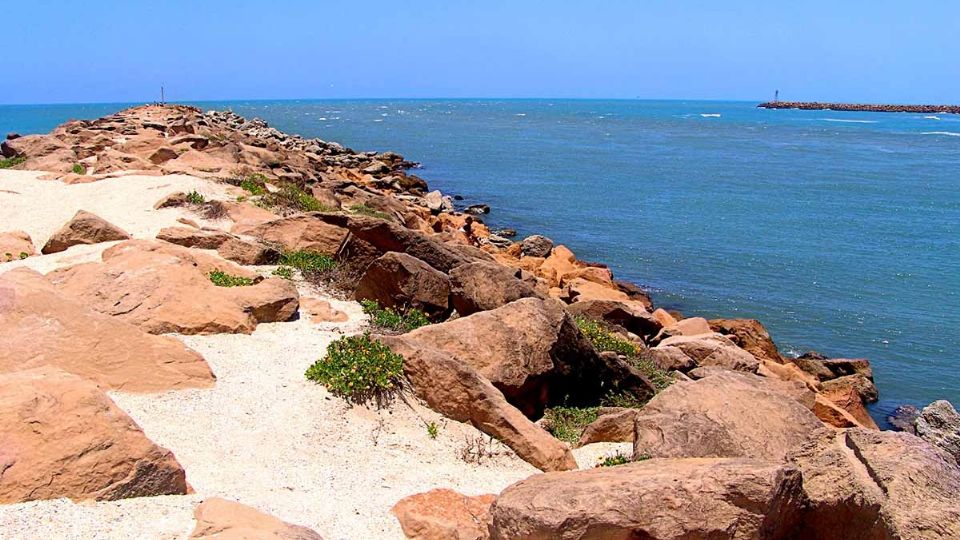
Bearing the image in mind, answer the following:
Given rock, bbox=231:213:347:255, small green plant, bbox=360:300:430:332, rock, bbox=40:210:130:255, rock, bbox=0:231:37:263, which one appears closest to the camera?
small green plant, bbox=360:300:430:332

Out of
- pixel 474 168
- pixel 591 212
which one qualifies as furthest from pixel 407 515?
pixel 474 168

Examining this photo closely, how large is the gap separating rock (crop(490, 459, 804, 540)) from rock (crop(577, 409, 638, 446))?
361cm

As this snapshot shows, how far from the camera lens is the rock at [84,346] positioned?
24.2ft

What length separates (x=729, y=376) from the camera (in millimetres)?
8336

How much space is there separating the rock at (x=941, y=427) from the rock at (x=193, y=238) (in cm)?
1122

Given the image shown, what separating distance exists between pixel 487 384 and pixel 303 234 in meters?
6.89

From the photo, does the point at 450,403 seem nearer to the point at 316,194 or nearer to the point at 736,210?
the point at 316,194

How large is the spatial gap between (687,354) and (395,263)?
5.25 m

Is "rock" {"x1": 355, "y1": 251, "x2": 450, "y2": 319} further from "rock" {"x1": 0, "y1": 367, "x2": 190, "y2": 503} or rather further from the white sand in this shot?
"rock" {"x1": 0, "y1": 367, "x2": 190, "y2": 503}

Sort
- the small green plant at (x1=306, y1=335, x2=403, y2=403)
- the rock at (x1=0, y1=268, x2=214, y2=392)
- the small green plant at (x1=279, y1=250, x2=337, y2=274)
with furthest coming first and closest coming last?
the small green plant at (x1=279, y1=250, x2=337, y2=274)
the small green plant at (x1=306, y1=335, x2=403, y2=403)
the rock at (x1=0, y1=268, x2=214, y2=392)

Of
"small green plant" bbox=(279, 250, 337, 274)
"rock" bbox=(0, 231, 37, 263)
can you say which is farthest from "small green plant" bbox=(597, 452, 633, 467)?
"rock" bbox=(0, 231, 37, 263)

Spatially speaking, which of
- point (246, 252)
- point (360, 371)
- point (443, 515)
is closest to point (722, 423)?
point (443, 515)

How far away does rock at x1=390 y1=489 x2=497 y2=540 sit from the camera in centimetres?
614

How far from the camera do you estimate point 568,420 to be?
9570 mm
